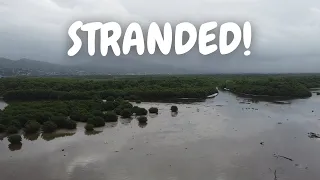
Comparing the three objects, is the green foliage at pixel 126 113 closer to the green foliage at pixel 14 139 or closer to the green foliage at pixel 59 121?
the green foliage at pixel 59 121

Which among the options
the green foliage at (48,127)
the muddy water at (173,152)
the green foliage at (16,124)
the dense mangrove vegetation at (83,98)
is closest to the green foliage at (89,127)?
the dense mangrove vegetation at (83,98)

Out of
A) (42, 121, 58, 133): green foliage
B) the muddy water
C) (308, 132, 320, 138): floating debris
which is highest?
(42, 121, 58, 133): green foliage

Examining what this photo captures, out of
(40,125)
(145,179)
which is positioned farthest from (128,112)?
(145,179)

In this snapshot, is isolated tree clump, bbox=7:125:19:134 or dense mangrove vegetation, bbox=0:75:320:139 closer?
isolated tree clump, bbox=7:125:19:134

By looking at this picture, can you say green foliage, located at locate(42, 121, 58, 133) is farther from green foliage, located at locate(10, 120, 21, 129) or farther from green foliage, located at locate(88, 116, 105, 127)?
green foliage, located at locate(88, 116, 105, 127)

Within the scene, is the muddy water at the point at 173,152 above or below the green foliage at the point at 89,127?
below

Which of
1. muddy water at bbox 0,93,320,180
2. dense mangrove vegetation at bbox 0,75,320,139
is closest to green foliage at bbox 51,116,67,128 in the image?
dense mangrove vegetation at bbox 0,75,320,139

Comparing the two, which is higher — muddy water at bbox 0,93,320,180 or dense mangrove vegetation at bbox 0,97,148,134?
dense mangrove vegetation at bbox 0,97,148,134

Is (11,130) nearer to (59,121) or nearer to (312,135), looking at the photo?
(59,121)

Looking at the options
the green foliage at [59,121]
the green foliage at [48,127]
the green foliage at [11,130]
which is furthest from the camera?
the green foliage at [59,121]

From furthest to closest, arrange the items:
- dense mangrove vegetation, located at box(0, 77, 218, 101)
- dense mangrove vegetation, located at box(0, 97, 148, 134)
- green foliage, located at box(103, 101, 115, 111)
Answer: dense mangrove vegetation, located at box(0, 77, 218, 101)
green foliage, located at box(103, 101, 115, 111)
dense mangrove vegetation, located at box(0, 97, 148, 134)
